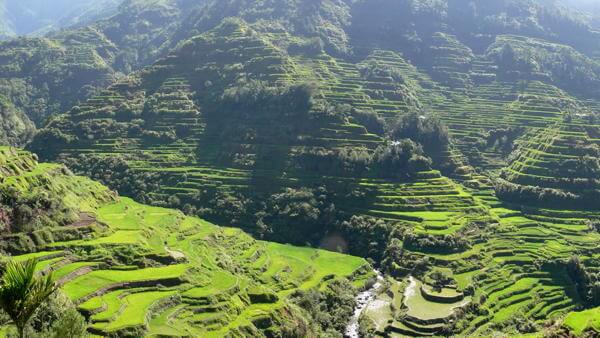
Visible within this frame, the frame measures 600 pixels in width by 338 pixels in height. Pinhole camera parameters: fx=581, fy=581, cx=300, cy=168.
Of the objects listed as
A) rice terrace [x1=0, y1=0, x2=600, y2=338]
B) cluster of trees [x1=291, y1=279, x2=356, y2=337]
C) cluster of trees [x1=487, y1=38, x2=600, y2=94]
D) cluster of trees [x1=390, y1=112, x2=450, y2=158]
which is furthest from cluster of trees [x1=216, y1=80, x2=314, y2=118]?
cluster of trees [x1=487, y1=38, x2=600, y2=94]

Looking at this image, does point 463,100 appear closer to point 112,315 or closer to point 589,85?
point 589,85

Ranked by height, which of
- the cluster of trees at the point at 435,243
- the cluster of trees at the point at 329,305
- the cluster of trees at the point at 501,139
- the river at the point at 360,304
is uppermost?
the cluster of trees at the point at 501,139

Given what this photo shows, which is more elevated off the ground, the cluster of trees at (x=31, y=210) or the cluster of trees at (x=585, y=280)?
the cluster of trees at (x=31, y=210)

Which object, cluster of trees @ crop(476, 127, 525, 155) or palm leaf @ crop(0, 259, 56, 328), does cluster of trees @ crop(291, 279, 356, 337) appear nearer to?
palm leaf @ crop(0, 259, 56, 328)

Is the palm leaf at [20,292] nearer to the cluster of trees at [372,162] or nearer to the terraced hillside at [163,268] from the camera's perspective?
the terraced hillside at [163,268]

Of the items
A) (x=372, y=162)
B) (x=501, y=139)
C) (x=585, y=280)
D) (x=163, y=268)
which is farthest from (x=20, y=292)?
(x=501, y=139)

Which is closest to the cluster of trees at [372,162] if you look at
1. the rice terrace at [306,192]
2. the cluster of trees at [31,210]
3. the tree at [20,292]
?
the rice terrace at [306,192]
